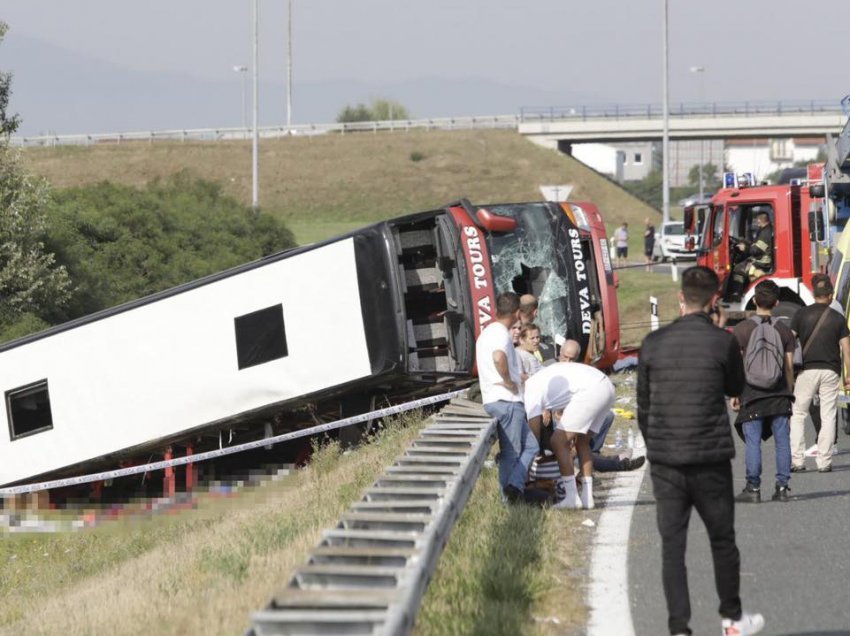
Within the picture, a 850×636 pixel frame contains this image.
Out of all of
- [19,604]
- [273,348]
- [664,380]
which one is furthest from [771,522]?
[273,348]

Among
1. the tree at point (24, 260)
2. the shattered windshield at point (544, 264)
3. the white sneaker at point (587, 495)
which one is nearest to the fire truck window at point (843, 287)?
the shattered windshield at point (544, 264)

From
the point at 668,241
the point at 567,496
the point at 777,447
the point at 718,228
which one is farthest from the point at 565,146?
the point at 567,496

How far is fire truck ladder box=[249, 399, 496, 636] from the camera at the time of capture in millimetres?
4734

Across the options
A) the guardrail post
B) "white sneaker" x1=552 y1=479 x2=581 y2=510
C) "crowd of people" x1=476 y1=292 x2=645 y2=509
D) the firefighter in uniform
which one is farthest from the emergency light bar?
"white sneaker" x1=552 y1=479 x2=581 y2=510

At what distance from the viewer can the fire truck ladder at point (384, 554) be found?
15.5ft

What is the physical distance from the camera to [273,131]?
105m

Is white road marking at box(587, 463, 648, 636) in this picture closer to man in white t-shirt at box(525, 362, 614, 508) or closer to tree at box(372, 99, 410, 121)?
man in white t-shirt at box(525, 362, 614, 508)

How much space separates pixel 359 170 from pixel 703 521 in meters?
88.2

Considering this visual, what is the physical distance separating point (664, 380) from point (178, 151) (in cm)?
9390

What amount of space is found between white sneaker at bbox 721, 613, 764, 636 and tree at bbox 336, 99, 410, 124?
144m

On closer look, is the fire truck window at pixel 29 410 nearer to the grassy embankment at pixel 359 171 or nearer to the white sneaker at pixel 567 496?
the white sneaker at pixel 567 496

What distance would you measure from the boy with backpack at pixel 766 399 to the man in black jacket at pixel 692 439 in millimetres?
4054

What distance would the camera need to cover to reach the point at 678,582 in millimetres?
6371

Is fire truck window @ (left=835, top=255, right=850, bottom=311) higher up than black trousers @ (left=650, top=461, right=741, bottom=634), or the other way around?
fire truck window @ (left=835, top=255, right=850, bottom=311)
